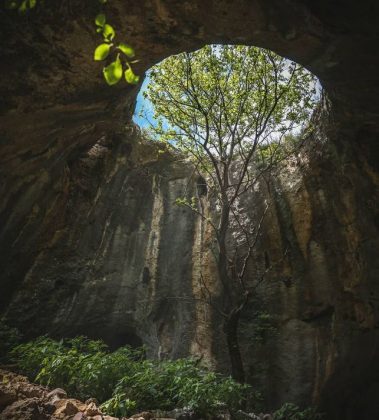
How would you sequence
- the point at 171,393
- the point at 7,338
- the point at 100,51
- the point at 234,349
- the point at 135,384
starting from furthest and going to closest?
the point at 7,338, the point at 234,349, the point at 171,393, the point at 135,384, the point at 100,51

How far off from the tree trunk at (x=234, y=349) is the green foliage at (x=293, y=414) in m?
0.96

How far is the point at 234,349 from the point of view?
8.34m

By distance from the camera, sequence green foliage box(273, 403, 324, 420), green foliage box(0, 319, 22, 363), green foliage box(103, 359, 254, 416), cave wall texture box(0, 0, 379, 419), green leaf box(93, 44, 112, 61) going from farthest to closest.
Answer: green foliage box(0, 319, 22, 363) → green foliage box(273, 403, 324, 420) → green foliage box(103, 359, 254, 416) → cave wall texture box(0, 0, 379, 419) → green leaf box(93, 44, 112, 61)

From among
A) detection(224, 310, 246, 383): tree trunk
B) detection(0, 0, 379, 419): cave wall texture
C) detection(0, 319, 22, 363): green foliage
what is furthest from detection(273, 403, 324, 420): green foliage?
detection(0, 319, 22, 363): green foliage

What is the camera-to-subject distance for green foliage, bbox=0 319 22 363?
8.31m

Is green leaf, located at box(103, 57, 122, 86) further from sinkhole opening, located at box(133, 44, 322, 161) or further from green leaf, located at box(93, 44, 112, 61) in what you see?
sinkhole opening, located at box(133, 44, 322, 161)

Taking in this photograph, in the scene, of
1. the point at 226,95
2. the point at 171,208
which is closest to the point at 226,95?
the point at 226,95

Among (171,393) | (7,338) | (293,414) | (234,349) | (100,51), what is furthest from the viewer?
(7,338)

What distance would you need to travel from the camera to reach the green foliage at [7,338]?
8314mm

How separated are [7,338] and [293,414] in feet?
22.0

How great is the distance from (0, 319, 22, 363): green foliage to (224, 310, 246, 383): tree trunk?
15.9ft

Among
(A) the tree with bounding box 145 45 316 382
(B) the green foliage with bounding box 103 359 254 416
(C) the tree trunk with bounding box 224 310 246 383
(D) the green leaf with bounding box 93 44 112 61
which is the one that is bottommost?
(B) the green foliage with bounding box 103 359 254 416

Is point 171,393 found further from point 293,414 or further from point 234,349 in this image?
point 293,414

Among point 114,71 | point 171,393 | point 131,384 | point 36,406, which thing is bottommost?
point 36,406
